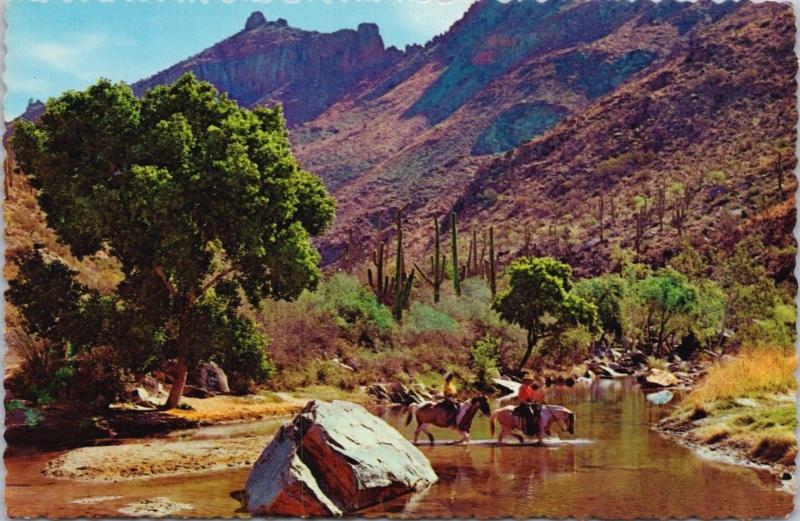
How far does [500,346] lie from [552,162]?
50.9m

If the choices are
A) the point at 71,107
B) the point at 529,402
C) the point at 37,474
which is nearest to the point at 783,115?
the point at 529,402

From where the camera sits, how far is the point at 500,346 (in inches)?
1280

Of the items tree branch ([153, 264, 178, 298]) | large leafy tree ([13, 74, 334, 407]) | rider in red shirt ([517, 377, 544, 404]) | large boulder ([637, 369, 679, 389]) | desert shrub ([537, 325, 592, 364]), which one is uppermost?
large leafy tree ([13, 74, 334, 407])

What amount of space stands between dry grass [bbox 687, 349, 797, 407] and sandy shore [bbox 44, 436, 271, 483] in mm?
8022

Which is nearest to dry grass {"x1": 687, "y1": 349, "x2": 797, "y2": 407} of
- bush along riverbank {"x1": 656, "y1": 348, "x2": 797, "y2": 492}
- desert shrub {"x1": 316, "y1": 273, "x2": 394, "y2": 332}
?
bush along riverbank {"x1": 656, "y1": 348, "x2": 797, "y2": 492}

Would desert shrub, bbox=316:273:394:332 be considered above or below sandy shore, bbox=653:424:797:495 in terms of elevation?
above

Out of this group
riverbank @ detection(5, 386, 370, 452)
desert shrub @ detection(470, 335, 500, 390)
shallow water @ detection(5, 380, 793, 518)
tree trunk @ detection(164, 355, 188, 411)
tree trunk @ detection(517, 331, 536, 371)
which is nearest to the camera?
shallow water @ detection(5, 380, 793, 518)

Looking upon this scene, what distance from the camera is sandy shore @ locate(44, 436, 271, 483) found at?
12.1 meters

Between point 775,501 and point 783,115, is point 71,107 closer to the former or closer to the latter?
point 775,501

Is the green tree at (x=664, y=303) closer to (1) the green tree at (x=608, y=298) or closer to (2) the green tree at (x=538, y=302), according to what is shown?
(1) the green tree at (x=608, y=298)

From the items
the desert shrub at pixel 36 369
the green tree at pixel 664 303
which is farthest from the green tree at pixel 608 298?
the desert shrub at pixel 36 369

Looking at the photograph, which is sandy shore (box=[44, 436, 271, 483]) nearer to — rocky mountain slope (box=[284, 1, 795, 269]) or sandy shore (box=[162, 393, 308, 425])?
sandy shore (box=[162, 393, 308, 425])

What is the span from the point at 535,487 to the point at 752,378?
605cm

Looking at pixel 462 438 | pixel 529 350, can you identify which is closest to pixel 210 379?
pixel 462 438
